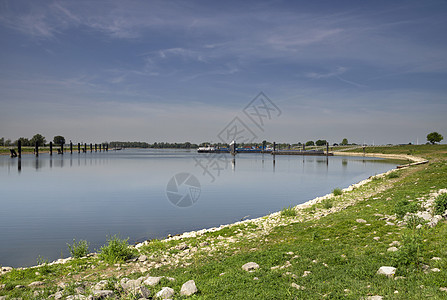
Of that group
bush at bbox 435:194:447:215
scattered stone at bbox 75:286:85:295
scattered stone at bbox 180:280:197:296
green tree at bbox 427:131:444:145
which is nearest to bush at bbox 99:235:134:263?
scattered stone at bbox 75:286:85:295

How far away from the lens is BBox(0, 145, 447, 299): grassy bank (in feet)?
20.8

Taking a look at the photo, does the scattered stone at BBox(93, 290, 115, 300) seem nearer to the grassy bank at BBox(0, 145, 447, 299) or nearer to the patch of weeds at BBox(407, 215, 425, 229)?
the grassy bank at BBox(0, 145, 447, 299)

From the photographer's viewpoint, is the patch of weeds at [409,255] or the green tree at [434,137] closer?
the patch of weeds at [409,255]

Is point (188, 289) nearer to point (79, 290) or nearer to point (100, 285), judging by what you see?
point (100, 285)

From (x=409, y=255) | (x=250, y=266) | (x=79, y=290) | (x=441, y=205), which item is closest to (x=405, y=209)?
(x=441, y=205)

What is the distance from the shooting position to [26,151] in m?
147

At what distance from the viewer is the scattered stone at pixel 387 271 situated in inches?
259

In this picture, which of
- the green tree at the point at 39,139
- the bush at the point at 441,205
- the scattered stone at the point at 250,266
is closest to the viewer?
the scattered stone at the point at 250,266

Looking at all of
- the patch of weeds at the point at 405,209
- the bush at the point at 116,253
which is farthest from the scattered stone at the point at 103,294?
the patch of weeds at the point at 405,209

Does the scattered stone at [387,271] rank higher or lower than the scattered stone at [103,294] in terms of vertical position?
higher

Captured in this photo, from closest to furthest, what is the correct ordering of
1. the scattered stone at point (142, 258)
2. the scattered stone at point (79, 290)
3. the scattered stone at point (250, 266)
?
1. the scattered stone at point (79, 290)
2. the scattered stone at point (250, 266)
3. the scattered stone at point (142, 258)

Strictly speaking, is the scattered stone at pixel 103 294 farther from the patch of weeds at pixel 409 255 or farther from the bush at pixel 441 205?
the bush at pixel 441 205

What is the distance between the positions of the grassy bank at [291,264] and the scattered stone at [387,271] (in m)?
0.11

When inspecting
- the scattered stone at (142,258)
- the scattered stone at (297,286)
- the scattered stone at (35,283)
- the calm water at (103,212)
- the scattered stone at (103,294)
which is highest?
the scattered stone at (297,286)
